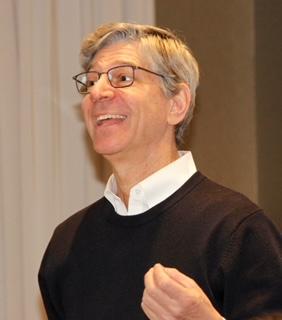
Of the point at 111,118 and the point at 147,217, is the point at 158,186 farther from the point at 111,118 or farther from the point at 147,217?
the point at 111,118

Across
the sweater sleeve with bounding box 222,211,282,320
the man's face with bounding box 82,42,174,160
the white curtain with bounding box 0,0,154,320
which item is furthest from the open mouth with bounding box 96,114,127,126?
the white curtain with bounding box 0,0,154,320

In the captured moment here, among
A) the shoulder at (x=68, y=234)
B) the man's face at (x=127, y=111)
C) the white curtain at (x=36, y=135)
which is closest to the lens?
the man's face at (x=127, y=111)

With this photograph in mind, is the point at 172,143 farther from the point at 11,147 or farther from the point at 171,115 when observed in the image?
the point at 11,147

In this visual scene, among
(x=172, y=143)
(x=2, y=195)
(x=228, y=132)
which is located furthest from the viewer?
(x=228, y=132)

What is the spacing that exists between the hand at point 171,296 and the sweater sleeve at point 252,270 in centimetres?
14

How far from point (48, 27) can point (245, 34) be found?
64 centimetres

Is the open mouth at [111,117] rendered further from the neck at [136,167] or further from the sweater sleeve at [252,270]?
the sweater sleeve at [252,270]

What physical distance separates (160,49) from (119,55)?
0.33 ft

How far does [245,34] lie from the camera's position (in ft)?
7.29

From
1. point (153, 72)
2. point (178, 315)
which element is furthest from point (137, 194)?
point (178, 315)

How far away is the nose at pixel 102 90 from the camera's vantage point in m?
1.56

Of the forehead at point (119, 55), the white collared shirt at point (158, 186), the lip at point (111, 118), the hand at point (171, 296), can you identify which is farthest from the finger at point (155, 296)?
the forehead at point (119, 55)

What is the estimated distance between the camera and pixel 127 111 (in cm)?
155

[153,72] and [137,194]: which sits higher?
[153,72]
